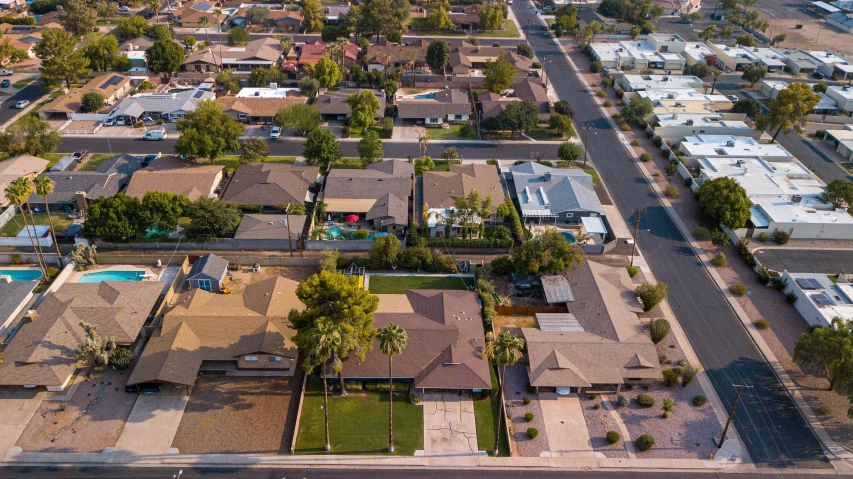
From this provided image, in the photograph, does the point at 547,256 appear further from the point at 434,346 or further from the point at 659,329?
the point at 434,346

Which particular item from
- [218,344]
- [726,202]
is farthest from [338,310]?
[726,202]

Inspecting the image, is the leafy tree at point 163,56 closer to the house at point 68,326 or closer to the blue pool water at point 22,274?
the blue pool water at point 22,274

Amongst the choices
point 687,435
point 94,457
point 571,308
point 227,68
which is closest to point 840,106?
point 571,308

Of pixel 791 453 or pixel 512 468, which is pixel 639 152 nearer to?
pixel 791 453

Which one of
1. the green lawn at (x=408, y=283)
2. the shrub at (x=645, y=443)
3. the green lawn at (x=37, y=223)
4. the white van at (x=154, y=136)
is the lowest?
the green lawn at (x=37, y=223)

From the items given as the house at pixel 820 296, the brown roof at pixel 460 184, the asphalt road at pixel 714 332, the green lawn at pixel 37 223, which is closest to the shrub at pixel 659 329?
the asphalt road at pixel 714 332

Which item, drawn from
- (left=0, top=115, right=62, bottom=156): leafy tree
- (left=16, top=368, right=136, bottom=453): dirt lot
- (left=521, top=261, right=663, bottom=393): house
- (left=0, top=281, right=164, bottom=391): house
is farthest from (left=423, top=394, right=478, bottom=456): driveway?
(left=0, top=115, right=62, bottom=156): leafy tree

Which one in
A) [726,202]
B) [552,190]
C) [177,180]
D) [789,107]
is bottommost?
[177,180]
